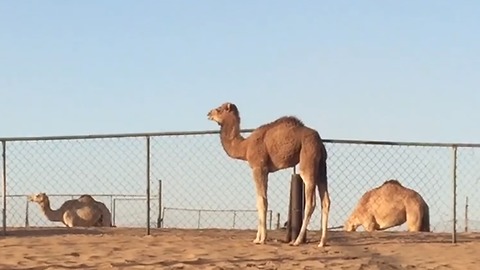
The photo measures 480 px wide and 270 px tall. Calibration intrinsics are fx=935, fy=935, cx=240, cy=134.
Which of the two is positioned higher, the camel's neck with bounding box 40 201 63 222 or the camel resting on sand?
the camel resting on sand

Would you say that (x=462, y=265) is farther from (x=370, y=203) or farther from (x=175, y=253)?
(x=370, y=203)

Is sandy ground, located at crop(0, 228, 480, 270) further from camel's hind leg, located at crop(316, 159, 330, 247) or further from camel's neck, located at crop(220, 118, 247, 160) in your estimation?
camel's neck, located at crop(220, 118, 247, 160)

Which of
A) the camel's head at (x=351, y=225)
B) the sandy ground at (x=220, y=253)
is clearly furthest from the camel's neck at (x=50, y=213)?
the sandy ground at (x=220, y=253)

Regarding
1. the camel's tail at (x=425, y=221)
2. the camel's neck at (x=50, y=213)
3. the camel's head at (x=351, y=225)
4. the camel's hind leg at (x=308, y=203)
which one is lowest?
the camel's neck at (x=50, y=213)

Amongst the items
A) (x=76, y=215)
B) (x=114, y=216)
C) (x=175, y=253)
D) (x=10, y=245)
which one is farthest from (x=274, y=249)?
(x=76, y=215)

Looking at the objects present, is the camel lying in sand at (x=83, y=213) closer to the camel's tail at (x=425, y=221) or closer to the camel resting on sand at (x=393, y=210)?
the camel resting on sand at (x=393, y=210)

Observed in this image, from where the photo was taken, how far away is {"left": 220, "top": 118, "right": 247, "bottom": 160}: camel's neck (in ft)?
50.6

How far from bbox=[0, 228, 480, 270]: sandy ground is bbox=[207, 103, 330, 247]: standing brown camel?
563mm

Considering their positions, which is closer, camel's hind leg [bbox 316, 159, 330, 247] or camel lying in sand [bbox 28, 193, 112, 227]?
camel's hind leg [bbox 316, 159, 330, 247]

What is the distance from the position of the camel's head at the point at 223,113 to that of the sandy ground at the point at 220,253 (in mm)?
2011

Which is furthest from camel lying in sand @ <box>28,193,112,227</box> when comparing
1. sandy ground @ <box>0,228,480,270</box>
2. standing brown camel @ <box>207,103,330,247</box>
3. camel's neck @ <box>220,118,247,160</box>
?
standing brown camel @ <box>207,103,330,247</box>

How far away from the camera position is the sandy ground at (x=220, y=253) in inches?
487

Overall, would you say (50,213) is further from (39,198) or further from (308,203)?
(308,203)

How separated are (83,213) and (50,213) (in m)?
2.53
